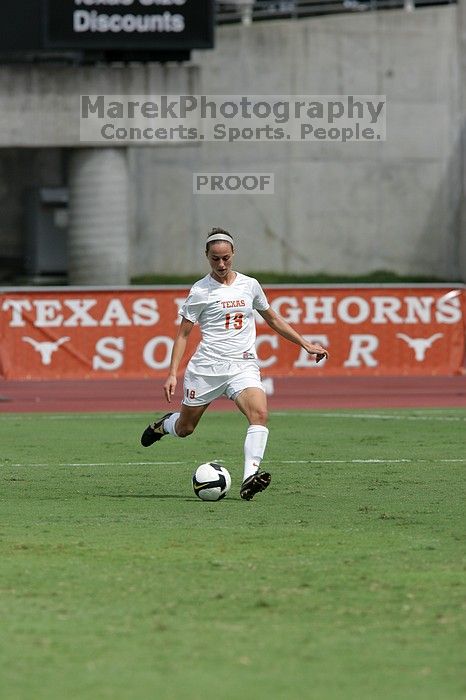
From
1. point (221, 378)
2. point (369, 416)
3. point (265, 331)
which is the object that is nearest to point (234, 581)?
point (221, 378)

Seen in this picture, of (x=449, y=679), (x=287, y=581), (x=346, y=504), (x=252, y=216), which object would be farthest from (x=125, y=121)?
(x=449, y=679)

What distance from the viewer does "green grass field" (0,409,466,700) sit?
586cm

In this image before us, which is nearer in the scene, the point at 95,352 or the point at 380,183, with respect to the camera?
the point at 95,352

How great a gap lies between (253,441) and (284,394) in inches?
464

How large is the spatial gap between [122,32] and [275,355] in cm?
1035

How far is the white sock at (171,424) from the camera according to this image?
39.5ft

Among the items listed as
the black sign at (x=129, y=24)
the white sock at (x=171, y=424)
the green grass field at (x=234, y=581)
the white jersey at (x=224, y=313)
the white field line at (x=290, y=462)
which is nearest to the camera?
the green grass field at (x=234, y=581)

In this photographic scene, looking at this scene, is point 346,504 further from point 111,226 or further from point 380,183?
point 380,183

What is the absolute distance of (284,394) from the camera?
75.2 ft

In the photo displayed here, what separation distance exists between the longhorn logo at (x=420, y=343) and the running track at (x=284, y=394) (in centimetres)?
64

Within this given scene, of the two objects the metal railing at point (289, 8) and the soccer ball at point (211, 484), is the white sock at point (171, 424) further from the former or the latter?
the metal railing at point (289, 8)

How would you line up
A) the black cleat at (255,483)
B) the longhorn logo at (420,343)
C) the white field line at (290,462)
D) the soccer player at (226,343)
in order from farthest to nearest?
the longhorn logo at (420,343) < the white field line at (290,462) < the soccer player at (226,343) < the black cleat at (255,483)

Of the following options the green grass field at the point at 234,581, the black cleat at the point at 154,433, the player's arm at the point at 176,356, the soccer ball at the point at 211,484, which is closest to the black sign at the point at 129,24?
the green grass field at the point at 234,581

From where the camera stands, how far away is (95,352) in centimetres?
2177
